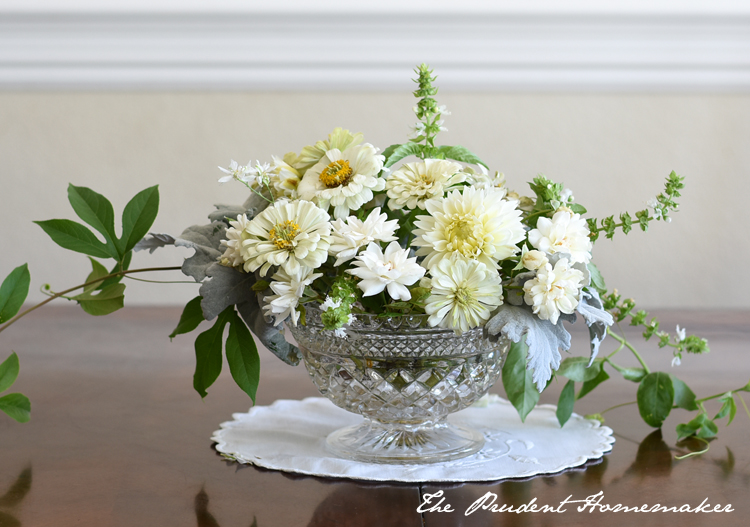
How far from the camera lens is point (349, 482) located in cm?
64

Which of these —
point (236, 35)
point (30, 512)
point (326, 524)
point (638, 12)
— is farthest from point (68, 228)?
point (638, 12)

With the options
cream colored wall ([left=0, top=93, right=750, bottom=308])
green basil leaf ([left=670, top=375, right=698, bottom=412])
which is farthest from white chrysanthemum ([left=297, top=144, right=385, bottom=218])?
cream colored wall ([left=0, top=93, right=750, bottom=308])

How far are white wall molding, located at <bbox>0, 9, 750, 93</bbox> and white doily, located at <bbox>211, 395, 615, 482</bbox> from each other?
108 centimetres

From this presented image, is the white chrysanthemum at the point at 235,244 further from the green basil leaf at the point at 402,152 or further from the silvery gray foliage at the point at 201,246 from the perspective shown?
the green basil leaf at the point at 402,152

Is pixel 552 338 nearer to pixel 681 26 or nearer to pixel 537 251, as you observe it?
pixel 537 251

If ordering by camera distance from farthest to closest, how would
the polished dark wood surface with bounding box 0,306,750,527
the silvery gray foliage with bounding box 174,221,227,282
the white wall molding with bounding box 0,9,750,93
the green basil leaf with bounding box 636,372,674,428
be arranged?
the white wall molding with bounding box 0,9,750,93 < the green basil leaf with bounding box 636,372,674,428 < the silvery gray foliage with bounding box 174,221,227,282 < the polished dark wood surface with bounding box 0,306,750,527

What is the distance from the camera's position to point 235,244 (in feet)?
2.18

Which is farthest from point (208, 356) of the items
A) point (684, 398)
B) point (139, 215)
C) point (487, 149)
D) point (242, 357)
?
point (487, 149)

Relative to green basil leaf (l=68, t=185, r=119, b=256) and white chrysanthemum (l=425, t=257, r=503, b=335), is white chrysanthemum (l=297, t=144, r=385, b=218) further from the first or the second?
green basil leaf (l=68, t=185, r=119, b=256)

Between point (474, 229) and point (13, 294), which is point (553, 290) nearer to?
point (474, 229)

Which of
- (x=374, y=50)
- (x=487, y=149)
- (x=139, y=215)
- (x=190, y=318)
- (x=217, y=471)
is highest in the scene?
(x=374, y=50)

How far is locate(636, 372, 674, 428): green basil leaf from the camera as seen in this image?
799mm

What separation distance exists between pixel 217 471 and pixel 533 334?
0.31 m

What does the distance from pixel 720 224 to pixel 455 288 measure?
4.79 feet
